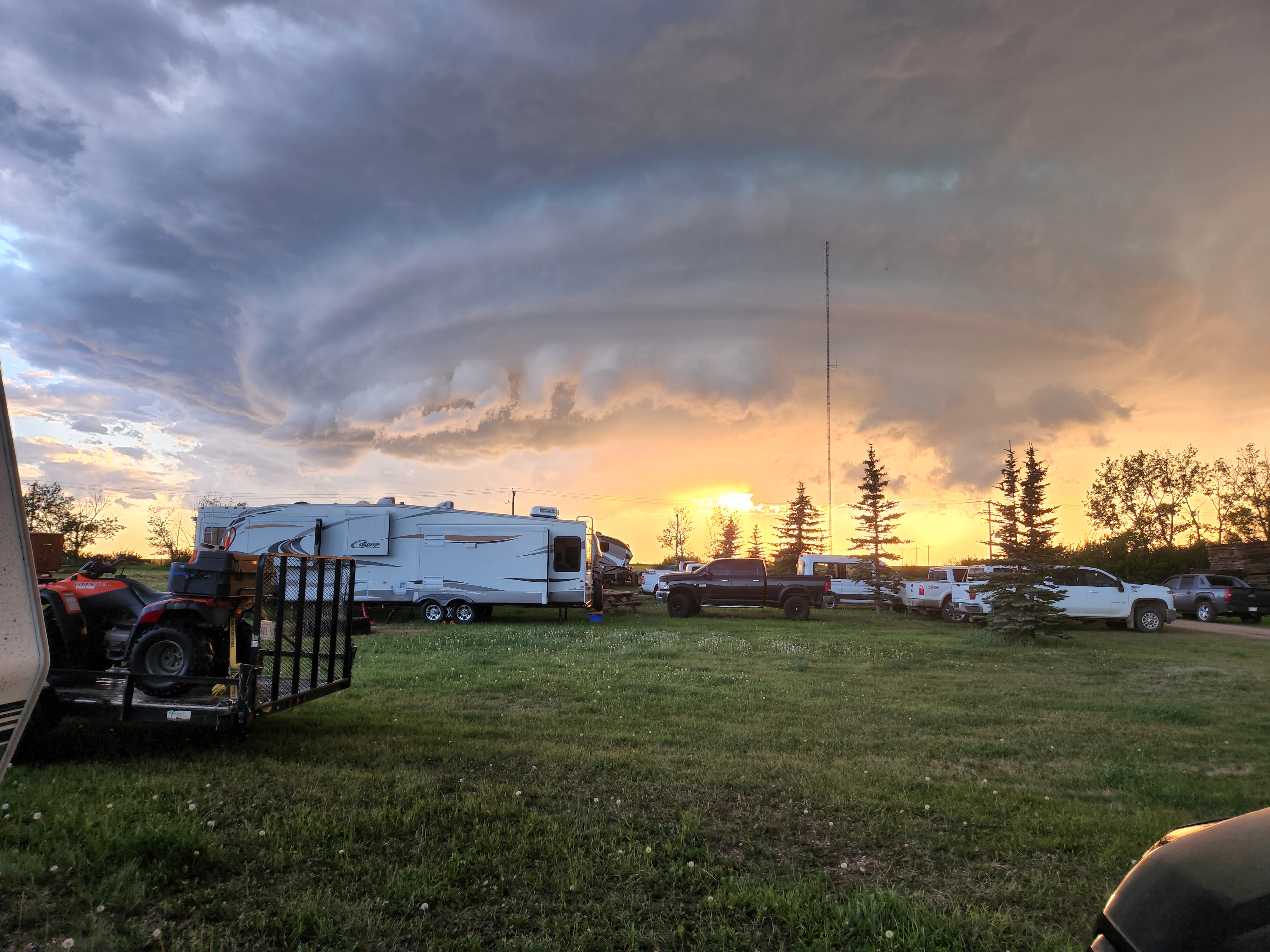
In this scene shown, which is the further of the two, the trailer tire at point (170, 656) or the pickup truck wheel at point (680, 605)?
the pickup truck wheel at point (680, 605)

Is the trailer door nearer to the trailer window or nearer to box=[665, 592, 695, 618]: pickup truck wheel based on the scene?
the trailer window

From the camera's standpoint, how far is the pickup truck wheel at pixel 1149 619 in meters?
21.4

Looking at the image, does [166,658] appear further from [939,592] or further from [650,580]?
[650,580]

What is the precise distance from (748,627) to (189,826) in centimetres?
1666

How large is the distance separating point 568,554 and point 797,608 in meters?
7.33

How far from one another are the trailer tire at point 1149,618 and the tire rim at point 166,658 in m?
23.1

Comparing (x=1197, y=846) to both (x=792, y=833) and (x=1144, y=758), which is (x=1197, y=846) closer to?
(x=792, y=833)

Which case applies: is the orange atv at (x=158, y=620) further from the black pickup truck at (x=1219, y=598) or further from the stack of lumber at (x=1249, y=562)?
the stack of lumber at (x=1249, y=562)

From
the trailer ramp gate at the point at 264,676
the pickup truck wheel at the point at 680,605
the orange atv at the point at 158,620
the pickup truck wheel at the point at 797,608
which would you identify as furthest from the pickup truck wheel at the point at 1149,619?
the orange atv at the point at 158,620

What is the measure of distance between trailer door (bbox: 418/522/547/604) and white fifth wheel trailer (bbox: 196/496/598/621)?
0.06 feet

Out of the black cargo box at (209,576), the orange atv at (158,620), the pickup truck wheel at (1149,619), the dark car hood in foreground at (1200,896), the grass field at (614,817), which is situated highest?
the black cargo box at (209,576)

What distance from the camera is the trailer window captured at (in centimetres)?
2052

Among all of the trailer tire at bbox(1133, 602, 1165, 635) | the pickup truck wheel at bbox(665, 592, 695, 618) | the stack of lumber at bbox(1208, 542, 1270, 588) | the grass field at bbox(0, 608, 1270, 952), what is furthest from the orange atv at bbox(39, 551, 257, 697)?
the stack of lumber at bbox(1208, 542, 1270, 588)

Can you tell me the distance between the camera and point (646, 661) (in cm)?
1252
